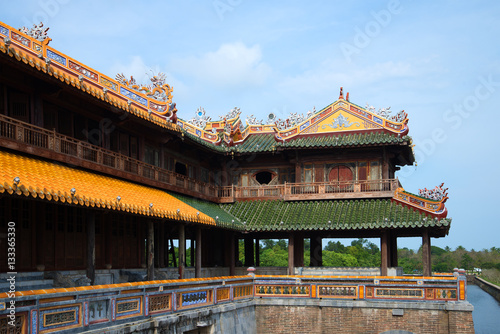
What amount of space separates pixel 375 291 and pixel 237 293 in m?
5.01

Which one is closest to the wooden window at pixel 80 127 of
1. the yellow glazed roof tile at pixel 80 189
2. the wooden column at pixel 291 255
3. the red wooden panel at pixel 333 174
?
the yellow glazed roof tile at pixel 80 189

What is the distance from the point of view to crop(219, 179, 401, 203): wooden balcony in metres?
26.7

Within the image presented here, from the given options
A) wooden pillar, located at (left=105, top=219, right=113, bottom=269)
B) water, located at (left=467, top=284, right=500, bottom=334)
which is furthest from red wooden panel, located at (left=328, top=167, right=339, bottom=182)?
water, located at (left=467, top=284, right=500, bottom=334)

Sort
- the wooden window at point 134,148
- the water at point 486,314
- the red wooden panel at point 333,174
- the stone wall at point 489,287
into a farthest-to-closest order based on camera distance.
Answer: the stone wall at point 489,287 < the water at point 486,314 < the red wooden panel at point 333,174 < the wooden window at point 134,148

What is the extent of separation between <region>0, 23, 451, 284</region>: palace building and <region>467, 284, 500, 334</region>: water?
59.4 ft

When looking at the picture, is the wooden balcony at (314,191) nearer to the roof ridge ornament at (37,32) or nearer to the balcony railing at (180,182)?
the balcony railing at (180,182)

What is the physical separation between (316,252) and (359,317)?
393 inches

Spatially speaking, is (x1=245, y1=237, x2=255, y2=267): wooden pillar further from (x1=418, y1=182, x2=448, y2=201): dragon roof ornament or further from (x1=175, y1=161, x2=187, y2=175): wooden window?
(x1=418, y1=182, x2=448, y2=201): dragon roof ornament

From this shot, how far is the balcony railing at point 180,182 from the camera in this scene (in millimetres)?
Result: 15375

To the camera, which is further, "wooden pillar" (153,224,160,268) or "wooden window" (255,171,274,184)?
"wooden window" (255,171,274,184)

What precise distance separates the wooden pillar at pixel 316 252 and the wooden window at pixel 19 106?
1781cm

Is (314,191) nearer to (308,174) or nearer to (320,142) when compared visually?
(308,174)

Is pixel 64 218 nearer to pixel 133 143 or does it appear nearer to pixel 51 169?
pixel 51 169

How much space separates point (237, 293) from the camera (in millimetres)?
19312
